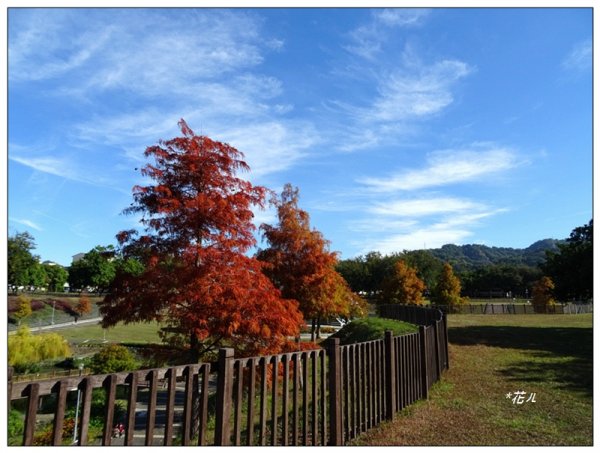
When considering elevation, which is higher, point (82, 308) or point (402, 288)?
point (402, 288)

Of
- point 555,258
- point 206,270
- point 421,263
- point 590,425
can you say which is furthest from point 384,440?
point 421,263

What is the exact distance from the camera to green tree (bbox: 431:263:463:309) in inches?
1720

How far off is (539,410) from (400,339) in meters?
2.21

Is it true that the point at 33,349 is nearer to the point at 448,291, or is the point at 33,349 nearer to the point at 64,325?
the point at 64,325

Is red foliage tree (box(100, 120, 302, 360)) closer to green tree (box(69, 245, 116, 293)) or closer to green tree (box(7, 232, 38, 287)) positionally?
green tree (box(7, 232, 38, 287))

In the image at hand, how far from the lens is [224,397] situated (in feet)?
11.0

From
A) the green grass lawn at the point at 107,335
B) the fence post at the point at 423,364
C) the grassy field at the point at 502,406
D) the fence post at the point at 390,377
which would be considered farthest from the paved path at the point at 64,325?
the fence post at the point at 390,377

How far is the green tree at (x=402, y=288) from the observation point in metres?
36.7

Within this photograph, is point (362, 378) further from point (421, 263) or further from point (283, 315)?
point (421, 263)

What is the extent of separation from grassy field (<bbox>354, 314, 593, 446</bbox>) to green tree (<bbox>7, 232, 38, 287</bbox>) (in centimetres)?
5239

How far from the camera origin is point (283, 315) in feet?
27.6

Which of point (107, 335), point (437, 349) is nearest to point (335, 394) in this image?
point (437, 349)

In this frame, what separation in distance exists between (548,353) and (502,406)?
693cm

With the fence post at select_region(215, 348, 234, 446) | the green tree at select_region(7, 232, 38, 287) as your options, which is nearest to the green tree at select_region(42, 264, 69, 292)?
the green tree at select_region(7, 232, 38, 287)
